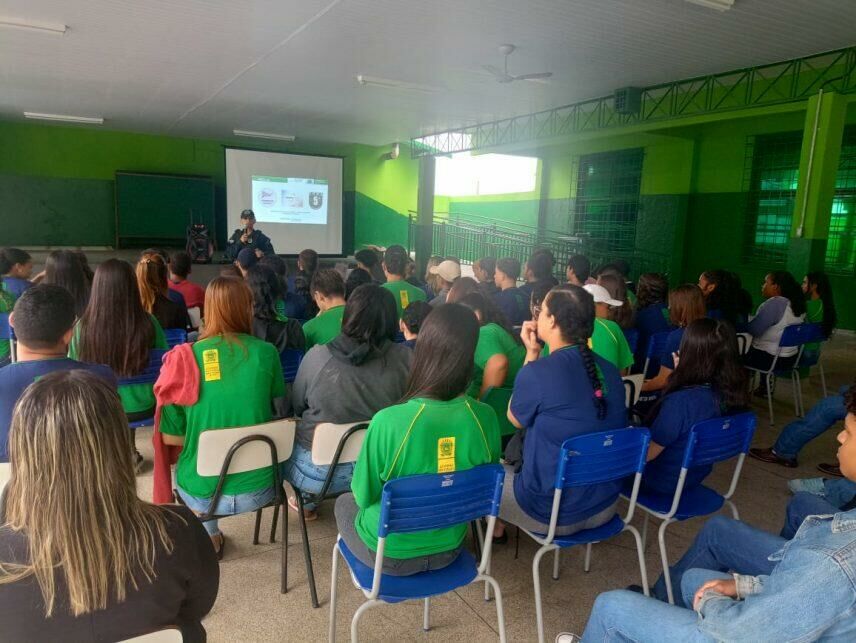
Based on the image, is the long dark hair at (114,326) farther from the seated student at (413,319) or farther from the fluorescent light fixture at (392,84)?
the fluorescent light fixture at (392,84)

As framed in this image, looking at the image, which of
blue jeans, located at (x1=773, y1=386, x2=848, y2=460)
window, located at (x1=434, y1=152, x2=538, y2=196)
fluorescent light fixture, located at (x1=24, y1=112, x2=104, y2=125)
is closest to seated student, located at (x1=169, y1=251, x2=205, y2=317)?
blue jeans, located at (x1=773, y1=386, x2=848, y2=460)

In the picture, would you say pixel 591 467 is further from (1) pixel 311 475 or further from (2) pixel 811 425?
(2) pixel 811 425

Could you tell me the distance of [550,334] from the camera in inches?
89.9

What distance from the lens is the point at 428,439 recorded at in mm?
1716

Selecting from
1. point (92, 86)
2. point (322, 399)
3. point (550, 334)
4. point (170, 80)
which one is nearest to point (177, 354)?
point (322, 399)

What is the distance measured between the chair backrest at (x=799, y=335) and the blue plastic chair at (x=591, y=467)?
10.4ft

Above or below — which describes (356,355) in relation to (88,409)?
below

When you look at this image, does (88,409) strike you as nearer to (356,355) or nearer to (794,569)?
(356,355)

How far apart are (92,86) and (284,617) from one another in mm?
8988

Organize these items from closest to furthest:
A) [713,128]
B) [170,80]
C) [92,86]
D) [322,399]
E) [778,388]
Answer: [322,399], [778,388], [170,80], [92,86], [713,128]

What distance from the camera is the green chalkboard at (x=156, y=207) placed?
1303cm

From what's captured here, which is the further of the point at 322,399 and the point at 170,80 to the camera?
the point at 170,80

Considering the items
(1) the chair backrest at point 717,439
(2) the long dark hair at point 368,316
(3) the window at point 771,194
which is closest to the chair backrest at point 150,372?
(2) the long dark hair at point 368,316

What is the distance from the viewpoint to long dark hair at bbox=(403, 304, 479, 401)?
1.82 meters
